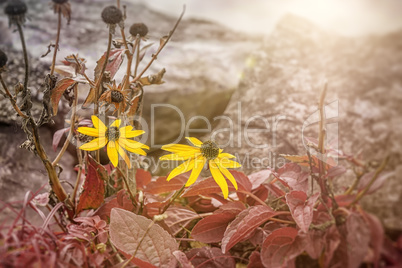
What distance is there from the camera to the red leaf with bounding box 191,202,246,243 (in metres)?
0.76

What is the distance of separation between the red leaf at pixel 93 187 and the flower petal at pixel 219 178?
24 centimetres

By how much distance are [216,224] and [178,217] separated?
11cm

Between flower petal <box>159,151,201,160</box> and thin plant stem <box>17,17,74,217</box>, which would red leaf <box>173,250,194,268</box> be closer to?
flower petal <box>159,151,201,160</box>

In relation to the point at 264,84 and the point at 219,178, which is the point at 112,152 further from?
the point at 264,84

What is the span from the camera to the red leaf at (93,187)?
71cm

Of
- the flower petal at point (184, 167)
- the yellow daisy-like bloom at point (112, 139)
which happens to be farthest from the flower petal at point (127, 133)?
the flower petal at point (184, 167)

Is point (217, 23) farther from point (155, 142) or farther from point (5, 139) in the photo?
point (5, 139)

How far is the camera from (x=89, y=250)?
651 mm

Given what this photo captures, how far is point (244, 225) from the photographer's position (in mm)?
674

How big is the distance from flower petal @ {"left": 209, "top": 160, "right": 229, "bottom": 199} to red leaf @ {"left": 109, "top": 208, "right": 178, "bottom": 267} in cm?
15

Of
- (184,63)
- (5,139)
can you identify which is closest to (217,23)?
(184,63)

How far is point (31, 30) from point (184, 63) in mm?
680

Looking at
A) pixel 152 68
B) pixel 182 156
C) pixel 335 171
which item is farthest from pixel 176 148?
pixel 152 68

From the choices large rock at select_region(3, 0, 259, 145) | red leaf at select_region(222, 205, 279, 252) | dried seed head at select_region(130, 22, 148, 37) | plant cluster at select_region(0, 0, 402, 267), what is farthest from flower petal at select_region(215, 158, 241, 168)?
large rock at select_region(3, 0, 259, 145)
